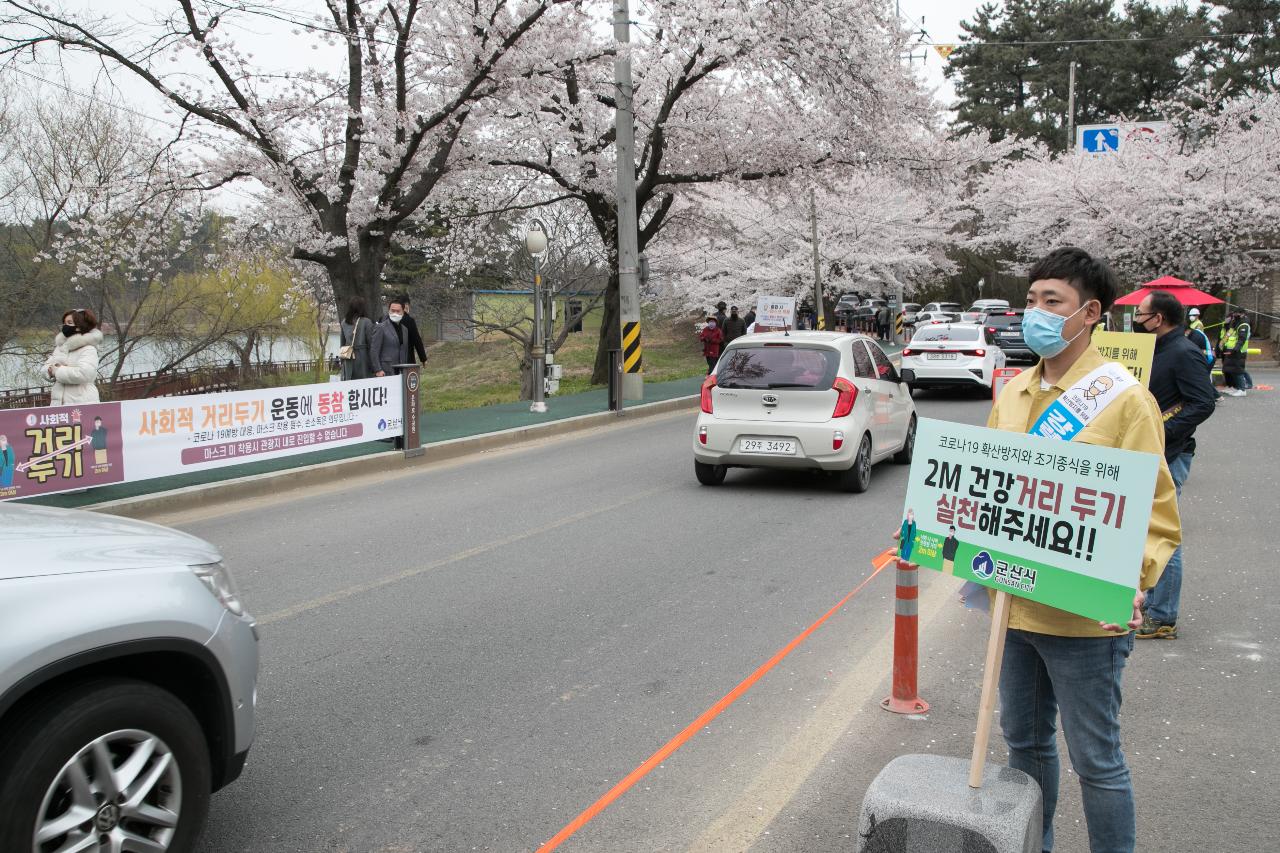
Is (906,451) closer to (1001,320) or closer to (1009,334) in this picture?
(1009,334)

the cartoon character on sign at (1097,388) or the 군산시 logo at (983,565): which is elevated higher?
the cartoon character on sign at (1097,388)

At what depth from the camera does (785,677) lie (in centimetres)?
526

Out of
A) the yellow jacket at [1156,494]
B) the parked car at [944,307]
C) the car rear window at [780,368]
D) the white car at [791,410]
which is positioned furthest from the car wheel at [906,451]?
the parked car at [944,307]

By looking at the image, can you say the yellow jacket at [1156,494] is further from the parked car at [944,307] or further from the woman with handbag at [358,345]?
the parked car at [944,307]

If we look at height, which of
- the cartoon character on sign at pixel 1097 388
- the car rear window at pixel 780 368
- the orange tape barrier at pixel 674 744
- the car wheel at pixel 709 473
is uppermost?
the cartoon character on sign at pixel 1097 388

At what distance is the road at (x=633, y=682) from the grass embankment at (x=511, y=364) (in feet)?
64.1

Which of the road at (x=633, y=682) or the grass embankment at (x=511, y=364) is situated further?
the grass embankment at (x=511, y=364)

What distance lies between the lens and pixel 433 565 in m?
7.59

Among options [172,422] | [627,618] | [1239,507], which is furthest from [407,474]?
[1239,507]

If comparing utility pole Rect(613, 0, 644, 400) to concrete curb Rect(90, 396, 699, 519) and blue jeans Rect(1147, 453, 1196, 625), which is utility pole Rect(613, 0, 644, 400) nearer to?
concrete curb Rect(90, 396, 699, 519)

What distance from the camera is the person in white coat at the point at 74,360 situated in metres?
10.6

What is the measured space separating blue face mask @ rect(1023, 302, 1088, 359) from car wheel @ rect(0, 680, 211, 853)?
273 centimetres

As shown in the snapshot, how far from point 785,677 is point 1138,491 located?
2.80 m

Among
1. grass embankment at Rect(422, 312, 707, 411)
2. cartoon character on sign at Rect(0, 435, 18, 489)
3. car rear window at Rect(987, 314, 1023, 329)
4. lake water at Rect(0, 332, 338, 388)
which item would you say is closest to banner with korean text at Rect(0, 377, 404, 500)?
cartoon character on sign at Rect(0, 435, 18, 489)
